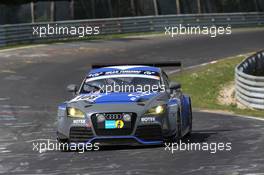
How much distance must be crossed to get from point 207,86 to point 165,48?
9.03 metres

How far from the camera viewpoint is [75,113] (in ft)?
41.9

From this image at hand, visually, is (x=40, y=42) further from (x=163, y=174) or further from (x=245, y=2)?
(x=163, y=174)

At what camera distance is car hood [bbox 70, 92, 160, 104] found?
12781 millimetres

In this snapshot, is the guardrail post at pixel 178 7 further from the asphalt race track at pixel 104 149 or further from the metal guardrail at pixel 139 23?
the asphalt race track at pixel 104 149

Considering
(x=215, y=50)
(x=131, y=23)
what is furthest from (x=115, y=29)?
(x=215, y=50)

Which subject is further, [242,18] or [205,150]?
[242,18]

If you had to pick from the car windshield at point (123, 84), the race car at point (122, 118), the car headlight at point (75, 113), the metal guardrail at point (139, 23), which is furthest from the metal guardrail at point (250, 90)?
the metal guardrail at point (139, 23)

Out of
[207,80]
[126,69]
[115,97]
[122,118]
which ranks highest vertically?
[126,69]

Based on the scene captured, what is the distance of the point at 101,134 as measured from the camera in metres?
12.6

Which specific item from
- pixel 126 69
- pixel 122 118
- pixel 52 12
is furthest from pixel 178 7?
pixel 122 118

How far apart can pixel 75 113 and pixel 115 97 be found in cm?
72

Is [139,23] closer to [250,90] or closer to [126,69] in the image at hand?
[250,90]

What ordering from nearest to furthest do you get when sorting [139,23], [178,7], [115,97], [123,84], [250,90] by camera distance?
[115,97] → [123,84] → [250,90] → [139,23] → [178,7]

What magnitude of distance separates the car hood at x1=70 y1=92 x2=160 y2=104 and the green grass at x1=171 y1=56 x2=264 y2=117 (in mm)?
11246
